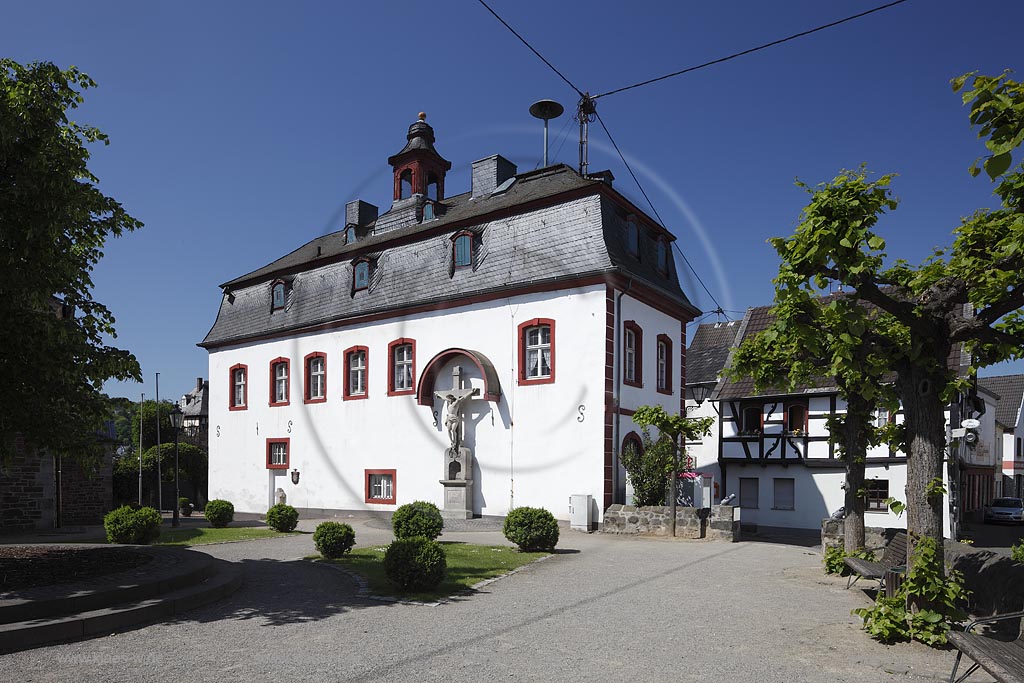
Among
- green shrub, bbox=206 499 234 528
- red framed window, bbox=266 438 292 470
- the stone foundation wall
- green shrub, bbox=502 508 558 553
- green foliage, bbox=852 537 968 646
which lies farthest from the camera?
red framed window, bbox=266 438 292 470

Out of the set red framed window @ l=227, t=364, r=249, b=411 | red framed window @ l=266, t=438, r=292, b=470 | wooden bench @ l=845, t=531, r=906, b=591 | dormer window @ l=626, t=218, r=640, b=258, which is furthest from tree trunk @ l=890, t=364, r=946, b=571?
red framed window @ l=227, t=364, r=249, b=411

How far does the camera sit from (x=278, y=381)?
99.5 ft

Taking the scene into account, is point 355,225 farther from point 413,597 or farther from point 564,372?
point 413,597

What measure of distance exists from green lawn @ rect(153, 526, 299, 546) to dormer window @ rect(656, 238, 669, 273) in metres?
14.6

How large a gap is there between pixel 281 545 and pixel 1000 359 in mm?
13949

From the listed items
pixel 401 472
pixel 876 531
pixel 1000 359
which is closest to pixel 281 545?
pixel 401 472

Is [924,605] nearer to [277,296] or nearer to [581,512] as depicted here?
[581,512]

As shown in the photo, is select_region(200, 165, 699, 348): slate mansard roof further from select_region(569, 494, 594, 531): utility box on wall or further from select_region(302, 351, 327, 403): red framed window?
select_region(569, 494, 594, 531): utility box on wall

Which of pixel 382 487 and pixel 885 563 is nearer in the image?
pixel 885 563

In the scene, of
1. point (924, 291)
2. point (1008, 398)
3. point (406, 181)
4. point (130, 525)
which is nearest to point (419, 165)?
point (406, 181)

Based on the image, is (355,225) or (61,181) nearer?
(61,181)

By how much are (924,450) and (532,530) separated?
8142 mm

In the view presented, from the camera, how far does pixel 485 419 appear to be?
23.0m

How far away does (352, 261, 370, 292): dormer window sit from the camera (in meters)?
27.6
